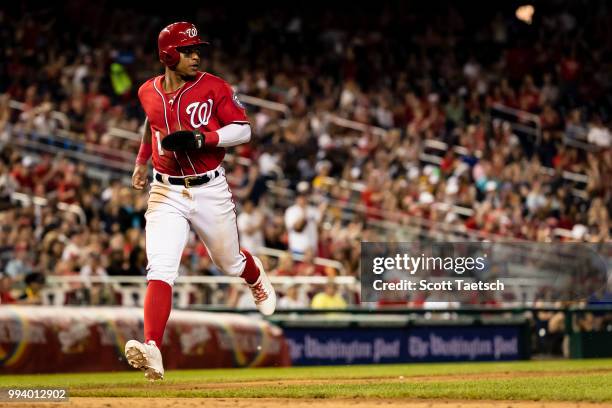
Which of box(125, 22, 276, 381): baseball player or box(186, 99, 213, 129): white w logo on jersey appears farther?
box(186, 99, 213, 129): white w logo on jersey

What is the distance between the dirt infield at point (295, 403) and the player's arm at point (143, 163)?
1.52m

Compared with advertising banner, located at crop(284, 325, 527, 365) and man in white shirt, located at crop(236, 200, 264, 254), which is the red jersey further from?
man in white shirt, located at crop(236, 200, 264, 254)

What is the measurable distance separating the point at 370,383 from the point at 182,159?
2.94 m

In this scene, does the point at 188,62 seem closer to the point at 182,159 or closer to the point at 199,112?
the point at 199,112

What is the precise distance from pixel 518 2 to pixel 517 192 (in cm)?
912

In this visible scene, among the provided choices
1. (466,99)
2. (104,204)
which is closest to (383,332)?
(104,204)

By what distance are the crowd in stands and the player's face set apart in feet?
22.6

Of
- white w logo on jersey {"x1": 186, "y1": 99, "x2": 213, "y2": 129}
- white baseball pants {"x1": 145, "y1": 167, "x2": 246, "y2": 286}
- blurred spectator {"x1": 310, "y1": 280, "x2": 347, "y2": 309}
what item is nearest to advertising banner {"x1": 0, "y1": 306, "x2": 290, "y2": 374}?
blurred spectator {"x1": 310, "y1": 280, "x2": 347, "y2": 309}

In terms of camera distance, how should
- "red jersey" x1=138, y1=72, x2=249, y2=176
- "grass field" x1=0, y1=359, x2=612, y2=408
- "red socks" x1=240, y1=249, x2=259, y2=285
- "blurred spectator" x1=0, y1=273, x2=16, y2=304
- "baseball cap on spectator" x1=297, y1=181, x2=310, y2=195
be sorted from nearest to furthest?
"red jersey" x1=138, y1=72, x2=249, y2=176 < "grass field" x1=0, y1=359, x2=612, y2=408 < "red socks" x1=240, y1=249, x2=259, y2=285 < "blurred spectator" x1=0, y1=273, x2=16, y2=304 < "baseball cap on spectator" x1=297, y1=181, x2=310, y2=195

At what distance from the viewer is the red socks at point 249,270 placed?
10.1 metres

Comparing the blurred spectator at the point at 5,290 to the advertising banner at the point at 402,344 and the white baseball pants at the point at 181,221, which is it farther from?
Result: the white baseball pants at the point at 181,221

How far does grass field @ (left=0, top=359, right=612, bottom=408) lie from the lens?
9484 millimetres

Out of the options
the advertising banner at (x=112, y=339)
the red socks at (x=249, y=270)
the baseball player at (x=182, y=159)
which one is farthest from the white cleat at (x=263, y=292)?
the advertising banner at (x=112, y=339)

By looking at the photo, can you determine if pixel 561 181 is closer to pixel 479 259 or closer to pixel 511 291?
pixel 511 291
